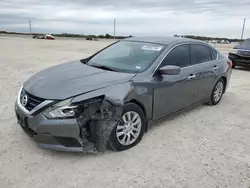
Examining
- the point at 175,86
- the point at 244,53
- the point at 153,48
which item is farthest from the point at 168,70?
the point at 244,53

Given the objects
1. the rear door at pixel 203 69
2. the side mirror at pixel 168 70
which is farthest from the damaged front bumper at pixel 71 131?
the rear door at pixel 203 69

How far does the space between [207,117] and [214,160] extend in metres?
1.65

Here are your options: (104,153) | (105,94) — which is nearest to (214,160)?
(104,153)

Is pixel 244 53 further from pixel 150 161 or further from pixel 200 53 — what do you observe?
pixel 150 161

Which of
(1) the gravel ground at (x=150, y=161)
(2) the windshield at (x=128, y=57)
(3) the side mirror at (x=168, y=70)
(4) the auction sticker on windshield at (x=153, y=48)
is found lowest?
(1) the gravel ground at (x=150, y=161)

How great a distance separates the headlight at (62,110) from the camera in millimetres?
2916

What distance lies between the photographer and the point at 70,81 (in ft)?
10.8

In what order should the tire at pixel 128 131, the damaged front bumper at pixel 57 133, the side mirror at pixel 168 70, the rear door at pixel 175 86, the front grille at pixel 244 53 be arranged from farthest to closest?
the front grille at pixel 244 53
the rear door at pixel 175 86
the side mirror at pixel 168 70
the tire at pixel 128 131
the damaged front bumper at pixel 57 133

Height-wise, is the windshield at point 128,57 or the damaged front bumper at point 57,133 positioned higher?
the windshield at point 128,57

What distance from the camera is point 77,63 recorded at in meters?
4.32

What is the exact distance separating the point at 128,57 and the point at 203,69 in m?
1.57

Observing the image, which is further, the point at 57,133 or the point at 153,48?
the point at 153,48

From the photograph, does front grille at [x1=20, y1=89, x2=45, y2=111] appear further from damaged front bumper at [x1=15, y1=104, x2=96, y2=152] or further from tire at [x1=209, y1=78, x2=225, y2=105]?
tire at [x1=209, y1=78, x2=225, y2=105]

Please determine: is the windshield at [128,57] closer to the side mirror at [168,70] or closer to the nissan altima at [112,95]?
the nissan altima at [112,95]
